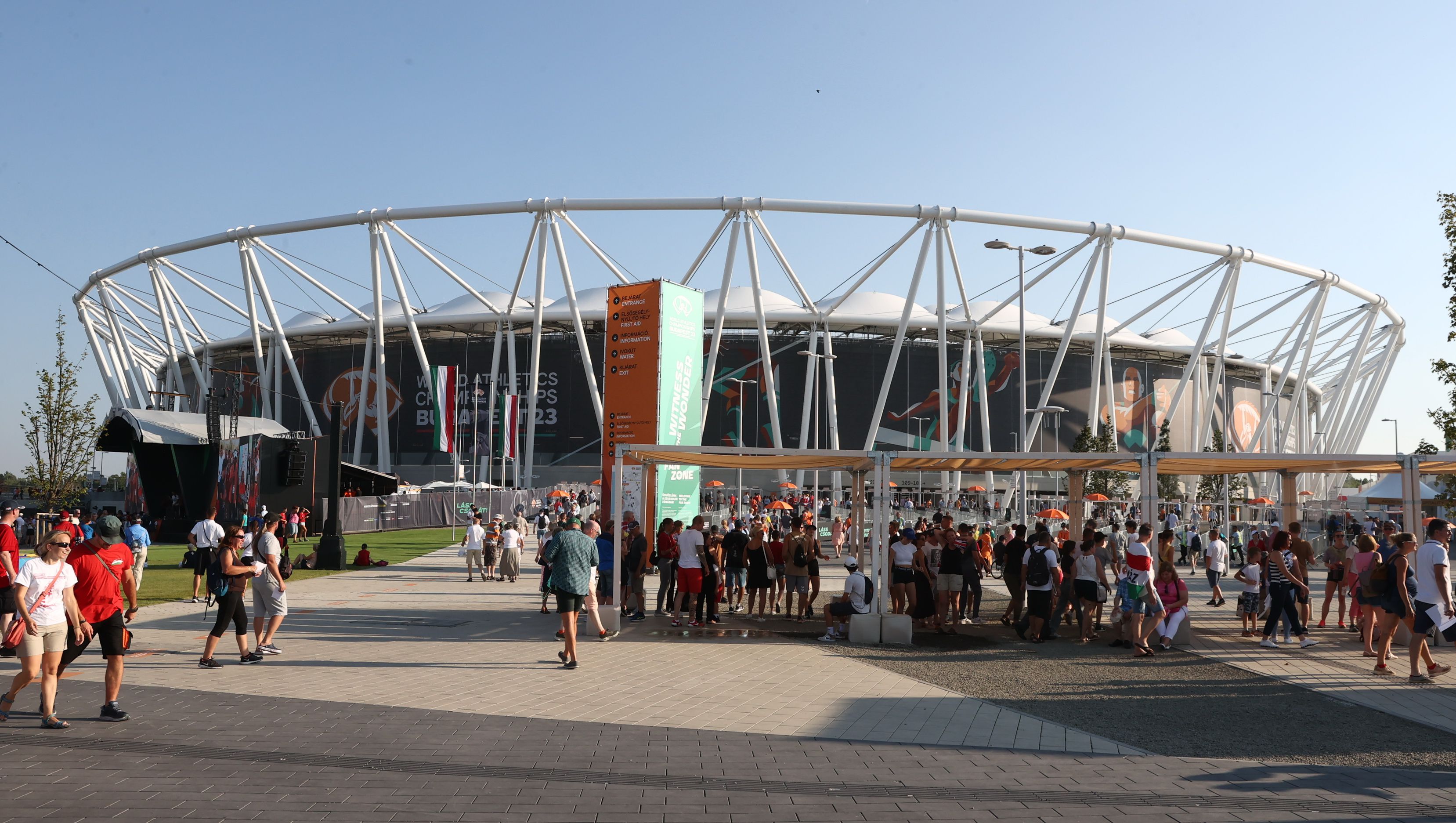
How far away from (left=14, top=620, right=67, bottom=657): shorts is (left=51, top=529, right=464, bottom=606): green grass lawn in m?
8.78

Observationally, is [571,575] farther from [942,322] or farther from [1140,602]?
[942,322]

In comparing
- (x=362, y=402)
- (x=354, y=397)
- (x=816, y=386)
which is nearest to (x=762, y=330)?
(x=816, y=386)

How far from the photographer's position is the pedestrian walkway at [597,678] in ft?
24.4

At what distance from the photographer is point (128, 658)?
396 inches

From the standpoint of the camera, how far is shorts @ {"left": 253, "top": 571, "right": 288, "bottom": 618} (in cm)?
1005

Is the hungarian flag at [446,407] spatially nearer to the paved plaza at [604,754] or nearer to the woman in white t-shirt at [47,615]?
the paved plaza at [604,754]

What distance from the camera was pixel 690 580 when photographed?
1292cm

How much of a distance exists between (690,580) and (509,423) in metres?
40.0

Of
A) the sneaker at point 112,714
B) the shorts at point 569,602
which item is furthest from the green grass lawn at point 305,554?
the sneaker at point 112,714

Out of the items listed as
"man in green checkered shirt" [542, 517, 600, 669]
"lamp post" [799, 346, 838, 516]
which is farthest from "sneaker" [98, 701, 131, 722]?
"lamp post" [799, 346, 838, 516]

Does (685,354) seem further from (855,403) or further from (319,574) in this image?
(855,403)

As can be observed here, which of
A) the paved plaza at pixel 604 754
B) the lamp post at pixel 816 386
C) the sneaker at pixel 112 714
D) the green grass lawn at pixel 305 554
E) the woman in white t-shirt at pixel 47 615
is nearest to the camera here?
the paved plaza at pixel 604 754

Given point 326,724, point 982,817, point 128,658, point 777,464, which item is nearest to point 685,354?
point 777,464

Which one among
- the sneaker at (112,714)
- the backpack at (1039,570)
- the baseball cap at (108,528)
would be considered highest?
the baseball cap at (108,528)
